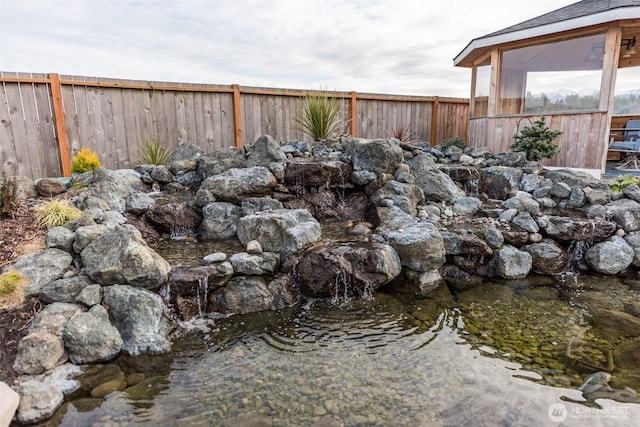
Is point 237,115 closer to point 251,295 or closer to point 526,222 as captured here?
point 251,295

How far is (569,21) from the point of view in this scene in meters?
6.51

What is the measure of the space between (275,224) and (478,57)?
7.58 m

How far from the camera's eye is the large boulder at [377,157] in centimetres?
548

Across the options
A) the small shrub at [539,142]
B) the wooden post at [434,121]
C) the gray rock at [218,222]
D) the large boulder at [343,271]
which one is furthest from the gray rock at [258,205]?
the wooden post at [434,121]

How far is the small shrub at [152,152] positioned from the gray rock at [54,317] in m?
3.66

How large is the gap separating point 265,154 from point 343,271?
2.53 meters

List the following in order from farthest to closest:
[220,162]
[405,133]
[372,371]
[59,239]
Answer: [405,133] → [220,162] → [59,239] → [372,371]

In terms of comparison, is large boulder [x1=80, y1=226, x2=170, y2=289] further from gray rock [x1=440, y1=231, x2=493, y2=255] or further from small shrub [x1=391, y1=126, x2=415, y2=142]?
small shrub [x1=391, y1=126, x2=415, y2=142]

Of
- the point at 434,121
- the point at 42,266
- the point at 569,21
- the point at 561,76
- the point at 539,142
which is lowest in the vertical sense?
the point at 42,266

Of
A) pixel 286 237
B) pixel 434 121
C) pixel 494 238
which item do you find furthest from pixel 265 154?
pixel 434 121

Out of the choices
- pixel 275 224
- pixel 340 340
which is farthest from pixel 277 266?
pixel 340 340

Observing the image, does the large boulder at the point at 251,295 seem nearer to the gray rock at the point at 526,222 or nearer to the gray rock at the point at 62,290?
the gray rock at the point at 62,290
